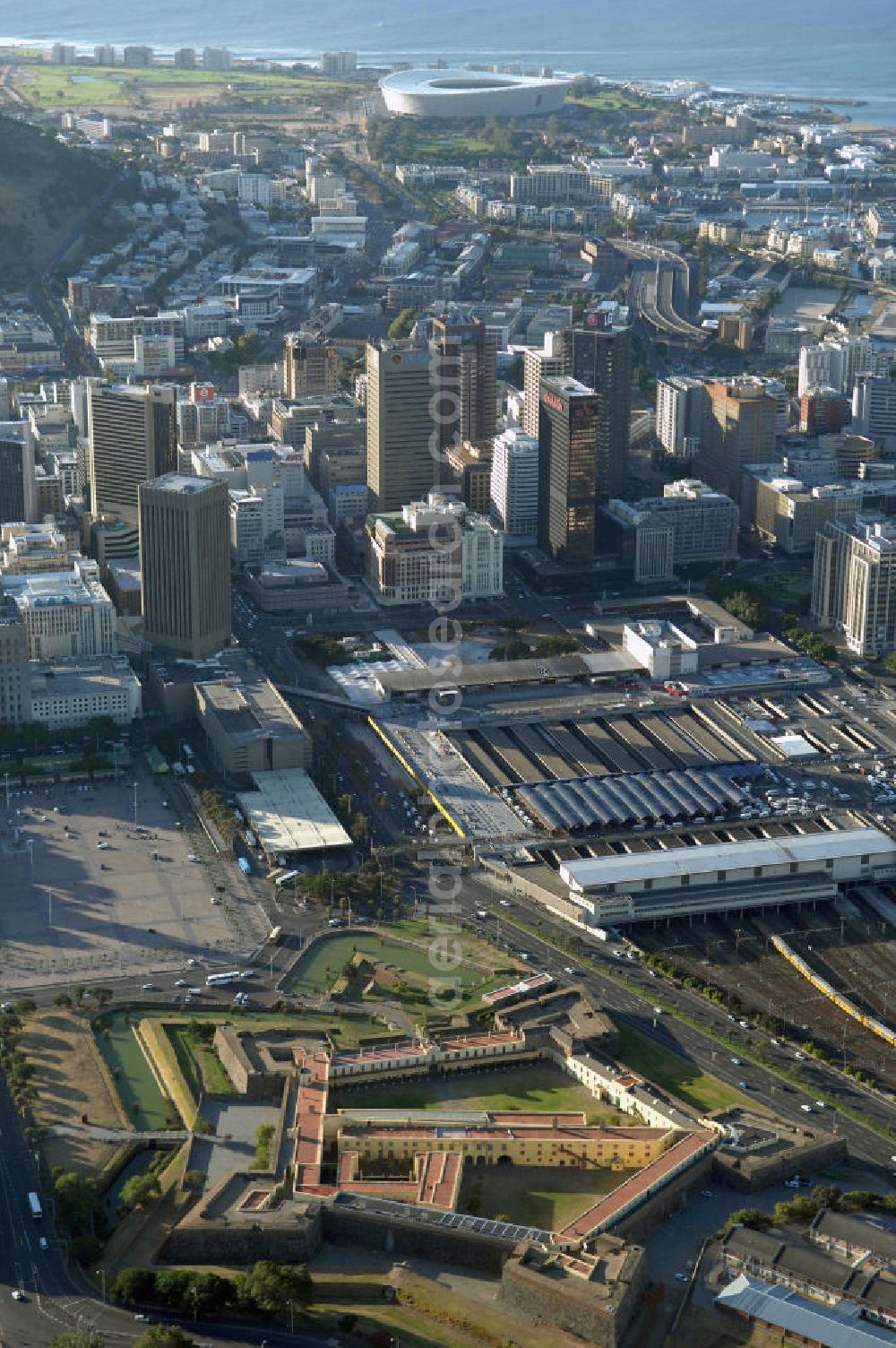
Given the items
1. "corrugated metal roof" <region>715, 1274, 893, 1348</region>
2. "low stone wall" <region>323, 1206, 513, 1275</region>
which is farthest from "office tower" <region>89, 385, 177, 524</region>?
"corrugated metal roof" <region>715, 1274, 893, 1348</region>

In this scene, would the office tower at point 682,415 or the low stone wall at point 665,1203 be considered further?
the office tower at point 682,415

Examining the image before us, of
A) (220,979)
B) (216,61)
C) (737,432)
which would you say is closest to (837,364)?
(737,432)

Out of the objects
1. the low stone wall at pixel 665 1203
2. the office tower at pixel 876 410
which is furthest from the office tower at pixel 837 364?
the low stone wall at pixel 665 1203

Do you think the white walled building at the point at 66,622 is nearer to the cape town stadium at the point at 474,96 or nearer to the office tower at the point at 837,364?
the office tower at the point at 837,364

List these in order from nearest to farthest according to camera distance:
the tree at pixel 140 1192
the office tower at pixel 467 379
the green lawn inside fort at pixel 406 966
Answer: the tree at pixel 140 1192 < the green lawn inside fort at pixel 406 966 < the office tower at pixel 467 379

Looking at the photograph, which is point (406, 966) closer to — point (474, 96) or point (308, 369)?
point (308, 369)

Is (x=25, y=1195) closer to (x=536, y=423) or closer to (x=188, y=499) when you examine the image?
(x=188, y=499)

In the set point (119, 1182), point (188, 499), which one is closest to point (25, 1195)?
point (119, 1182)
